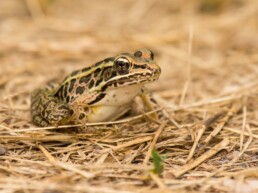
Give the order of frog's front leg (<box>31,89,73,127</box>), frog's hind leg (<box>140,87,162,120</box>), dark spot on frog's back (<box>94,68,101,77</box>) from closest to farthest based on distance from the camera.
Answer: frog's front leg (<box>31,89,73,127</box>) < dark spot on frog's back (<box>94,68,101,77</box>) < frog's hind leg (<box>140,87,162,120</box>)

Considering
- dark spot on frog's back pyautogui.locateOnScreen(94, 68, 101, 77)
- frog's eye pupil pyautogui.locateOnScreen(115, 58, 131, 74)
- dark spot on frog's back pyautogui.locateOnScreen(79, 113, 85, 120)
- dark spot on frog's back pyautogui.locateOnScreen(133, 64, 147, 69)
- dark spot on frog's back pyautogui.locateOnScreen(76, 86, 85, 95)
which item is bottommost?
dark spot on frog's back pyautogui.locateOnScreen(79, 113, 85, 120)

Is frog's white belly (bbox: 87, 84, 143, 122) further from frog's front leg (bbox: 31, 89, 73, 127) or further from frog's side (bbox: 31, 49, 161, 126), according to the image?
frog's front leg (bbox: 31, 89, 73, 127)

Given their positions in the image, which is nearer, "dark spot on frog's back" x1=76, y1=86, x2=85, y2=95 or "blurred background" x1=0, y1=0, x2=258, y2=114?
"dark spot on frog's back" x1=76, y1=86, x2=85, y2=95

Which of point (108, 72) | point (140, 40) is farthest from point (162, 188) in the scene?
point (140, 40)

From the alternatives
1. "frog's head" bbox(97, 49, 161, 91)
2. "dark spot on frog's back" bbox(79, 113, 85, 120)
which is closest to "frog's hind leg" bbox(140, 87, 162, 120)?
Answer: "frog's head" bbox(97, 49, 161, 91)

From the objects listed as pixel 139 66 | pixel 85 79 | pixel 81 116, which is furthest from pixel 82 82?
pixel 139 66

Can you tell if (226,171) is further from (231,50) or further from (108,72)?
(231,50)

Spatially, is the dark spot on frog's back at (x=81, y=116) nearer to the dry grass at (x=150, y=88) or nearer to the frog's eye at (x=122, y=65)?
the dry grass at (x=150, y=88)
